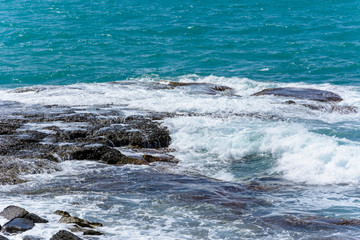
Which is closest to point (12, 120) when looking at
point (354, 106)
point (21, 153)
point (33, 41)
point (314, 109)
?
point (21, 153)

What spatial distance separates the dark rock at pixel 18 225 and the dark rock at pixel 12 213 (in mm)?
135

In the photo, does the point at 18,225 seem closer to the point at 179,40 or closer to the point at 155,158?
the point at 155,158

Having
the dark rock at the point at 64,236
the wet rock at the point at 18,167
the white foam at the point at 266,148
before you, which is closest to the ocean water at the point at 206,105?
→ the white foam at the point at 266,148

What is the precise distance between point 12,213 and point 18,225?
1.45 ft

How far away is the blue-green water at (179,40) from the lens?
1106 inches

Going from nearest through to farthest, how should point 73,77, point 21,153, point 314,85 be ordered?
point 21,153
point 314,85
point 73,77

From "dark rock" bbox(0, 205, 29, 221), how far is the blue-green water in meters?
20.2

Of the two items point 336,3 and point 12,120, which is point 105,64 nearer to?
point 12,120

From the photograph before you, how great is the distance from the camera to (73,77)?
93.0 ft

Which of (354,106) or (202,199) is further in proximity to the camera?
(354,106)

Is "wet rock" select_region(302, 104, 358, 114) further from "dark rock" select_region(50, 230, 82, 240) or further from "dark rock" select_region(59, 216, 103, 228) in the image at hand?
"dark rock" select_region(50, 230, 82, 240)

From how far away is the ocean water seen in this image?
7.96 meters

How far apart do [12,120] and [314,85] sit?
1518 cm

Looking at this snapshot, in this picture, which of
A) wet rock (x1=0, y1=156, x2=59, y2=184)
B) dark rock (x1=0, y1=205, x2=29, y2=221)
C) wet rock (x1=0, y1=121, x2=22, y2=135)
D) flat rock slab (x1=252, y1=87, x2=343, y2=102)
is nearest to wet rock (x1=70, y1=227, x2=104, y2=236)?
dark rock (x1=0, y1=205, x2=29, y2=221)
